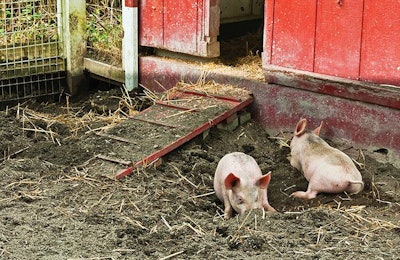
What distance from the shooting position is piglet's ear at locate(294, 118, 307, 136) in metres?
6.70

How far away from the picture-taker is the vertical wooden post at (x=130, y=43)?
8.21 m

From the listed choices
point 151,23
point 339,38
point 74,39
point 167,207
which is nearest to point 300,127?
point 339,38

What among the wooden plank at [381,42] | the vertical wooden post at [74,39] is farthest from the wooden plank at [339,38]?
the vertical wooden post at [74,39]

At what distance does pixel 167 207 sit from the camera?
580 centimetres

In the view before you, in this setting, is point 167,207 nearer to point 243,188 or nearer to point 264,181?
point 243,188

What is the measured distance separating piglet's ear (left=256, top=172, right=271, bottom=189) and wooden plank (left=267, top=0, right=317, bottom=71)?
4.76ft

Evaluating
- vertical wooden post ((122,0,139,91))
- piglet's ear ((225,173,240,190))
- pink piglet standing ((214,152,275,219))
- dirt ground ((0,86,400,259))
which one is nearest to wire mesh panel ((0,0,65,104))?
vertical wooden post ((122,0,139,91))

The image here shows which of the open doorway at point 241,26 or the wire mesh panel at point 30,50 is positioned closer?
the wire mesh panel at point 30,50

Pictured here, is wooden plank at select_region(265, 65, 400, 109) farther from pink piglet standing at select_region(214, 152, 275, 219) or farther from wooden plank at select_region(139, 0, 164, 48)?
wooden plank at select_region(139, 0, 164, 48)

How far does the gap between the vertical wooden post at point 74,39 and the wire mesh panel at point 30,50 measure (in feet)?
0.25

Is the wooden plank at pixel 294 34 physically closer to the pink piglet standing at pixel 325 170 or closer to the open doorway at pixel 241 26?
the pink piglet standing at pixel 325 170

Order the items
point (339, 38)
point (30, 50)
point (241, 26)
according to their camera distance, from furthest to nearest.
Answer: point (241, 26) → point (30, 50) → point (339, 38)

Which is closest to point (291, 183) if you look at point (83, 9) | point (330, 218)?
point (330, 218)

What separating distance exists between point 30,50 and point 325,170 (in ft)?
12.2
